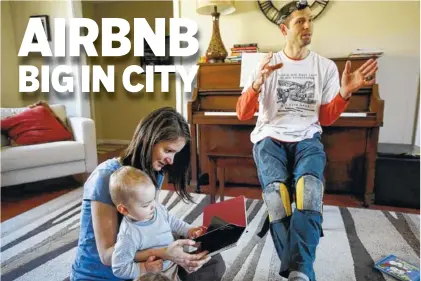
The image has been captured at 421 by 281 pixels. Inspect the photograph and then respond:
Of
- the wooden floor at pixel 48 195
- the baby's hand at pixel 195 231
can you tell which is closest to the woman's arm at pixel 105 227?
the baby's hand at pixel 195 231

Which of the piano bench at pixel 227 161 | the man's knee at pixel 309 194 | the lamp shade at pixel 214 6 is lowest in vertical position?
the piano bench at pixel 227 161

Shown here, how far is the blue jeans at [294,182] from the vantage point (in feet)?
3.66

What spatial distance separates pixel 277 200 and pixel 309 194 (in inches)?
5.0

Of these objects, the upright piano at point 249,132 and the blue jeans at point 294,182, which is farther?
the upright piano at point 249,132

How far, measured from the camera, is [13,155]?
2.43m

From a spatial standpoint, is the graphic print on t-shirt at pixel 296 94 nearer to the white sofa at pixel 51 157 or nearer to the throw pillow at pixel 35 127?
the white sofa at pixel 51 157

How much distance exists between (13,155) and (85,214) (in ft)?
6.40

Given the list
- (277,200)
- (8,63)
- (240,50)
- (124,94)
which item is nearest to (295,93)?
(277,200)

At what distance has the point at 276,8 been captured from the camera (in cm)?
275

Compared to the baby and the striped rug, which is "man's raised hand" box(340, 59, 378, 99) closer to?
the striped rug

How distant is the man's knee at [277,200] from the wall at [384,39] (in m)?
1.84

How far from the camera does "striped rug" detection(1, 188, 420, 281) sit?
1.51 m

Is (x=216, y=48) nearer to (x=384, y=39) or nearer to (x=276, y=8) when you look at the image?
(x=276, y=8)

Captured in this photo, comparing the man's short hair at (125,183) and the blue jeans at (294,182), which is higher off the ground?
the man's short hair at (125,183)
